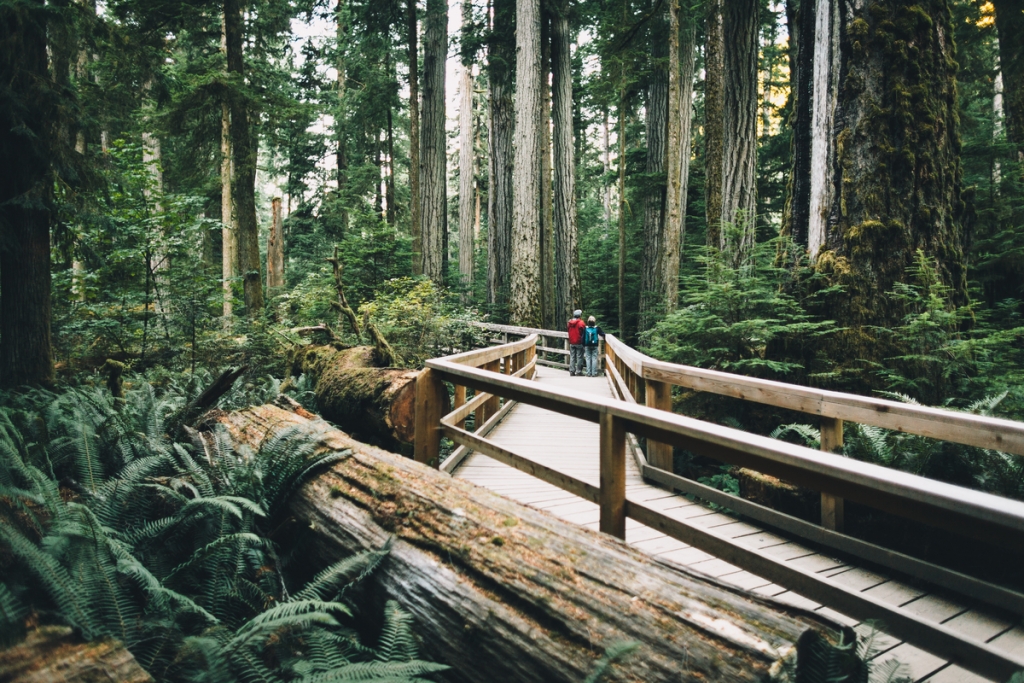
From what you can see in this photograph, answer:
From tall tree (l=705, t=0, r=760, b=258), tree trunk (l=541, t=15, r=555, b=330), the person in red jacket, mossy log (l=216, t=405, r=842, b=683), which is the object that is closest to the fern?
mossy log (l=216, t=405, r=842, b=683)

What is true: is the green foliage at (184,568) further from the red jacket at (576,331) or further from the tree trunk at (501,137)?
the tree trunk at (501,137)

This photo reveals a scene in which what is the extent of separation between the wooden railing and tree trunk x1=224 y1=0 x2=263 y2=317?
12.0 metres

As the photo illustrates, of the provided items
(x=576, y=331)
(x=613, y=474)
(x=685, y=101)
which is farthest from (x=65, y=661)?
(x=685, y=101)

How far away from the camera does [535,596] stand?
2.02 meters

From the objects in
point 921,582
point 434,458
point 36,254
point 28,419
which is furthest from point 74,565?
point 36,254

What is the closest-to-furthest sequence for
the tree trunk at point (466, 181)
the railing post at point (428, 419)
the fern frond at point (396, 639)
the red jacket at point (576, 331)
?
the fern frond at point (396, 639) → the railing post at point (428, 419) → the red jacket at point (576, 331) → the tree trunk at point (466, 181)

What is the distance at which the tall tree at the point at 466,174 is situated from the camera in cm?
2183

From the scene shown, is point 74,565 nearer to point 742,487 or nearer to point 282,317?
point 742,487

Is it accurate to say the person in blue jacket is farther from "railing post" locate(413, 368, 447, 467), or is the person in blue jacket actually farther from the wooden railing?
"railing post" locate(413, 368, 447, 467)

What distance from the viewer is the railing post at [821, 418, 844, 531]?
11.3 feet

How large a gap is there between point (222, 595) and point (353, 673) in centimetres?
96

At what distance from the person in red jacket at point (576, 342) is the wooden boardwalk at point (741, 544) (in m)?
6.12

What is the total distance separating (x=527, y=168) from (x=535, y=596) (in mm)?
13761

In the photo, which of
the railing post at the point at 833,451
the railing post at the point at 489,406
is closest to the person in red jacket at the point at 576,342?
the railing post at the point at 489,406
